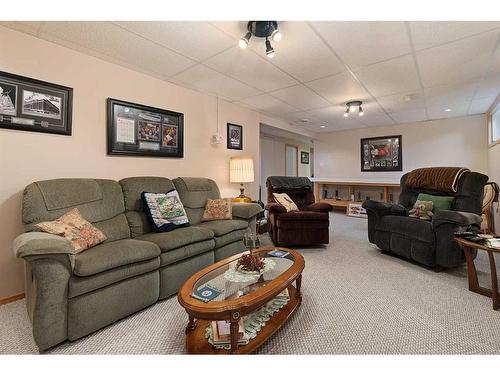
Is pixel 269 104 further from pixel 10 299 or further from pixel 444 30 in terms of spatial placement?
pixel 10 299

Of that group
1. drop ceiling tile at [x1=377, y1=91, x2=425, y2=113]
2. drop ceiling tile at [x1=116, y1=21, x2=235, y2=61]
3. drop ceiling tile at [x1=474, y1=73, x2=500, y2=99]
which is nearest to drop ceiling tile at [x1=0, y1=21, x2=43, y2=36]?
drop ceiling tile at [x1=116, y1=21, x2=235, y2=61]

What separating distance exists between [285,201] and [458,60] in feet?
8.21

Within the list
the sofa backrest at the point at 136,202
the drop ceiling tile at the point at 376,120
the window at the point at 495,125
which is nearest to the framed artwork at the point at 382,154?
the drop ceiling tile at the point at 376,120

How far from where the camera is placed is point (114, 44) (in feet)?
7.13

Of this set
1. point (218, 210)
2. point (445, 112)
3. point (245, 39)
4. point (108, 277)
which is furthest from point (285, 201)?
point (445, 112)

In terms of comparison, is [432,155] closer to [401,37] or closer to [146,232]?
[401,37]

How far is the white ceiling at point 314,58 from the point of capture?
76.1 inches

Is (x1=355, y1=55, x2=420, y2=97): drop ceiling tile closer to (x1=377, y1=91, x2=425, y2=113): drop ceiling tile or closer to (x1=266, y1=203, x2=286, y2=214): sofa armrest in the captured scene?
(x1=377, y1=91, x2=425, y2=113): drop ceiling tile

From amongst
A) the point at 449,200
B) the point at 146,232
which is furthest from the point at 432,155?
the point at 146,232

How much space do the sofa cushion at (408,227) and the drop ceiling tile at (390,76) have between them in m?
1.70

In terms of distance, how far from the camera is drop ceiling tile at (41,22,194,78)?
1.93 metres

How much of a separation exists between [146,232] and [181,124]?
4.99 ft
